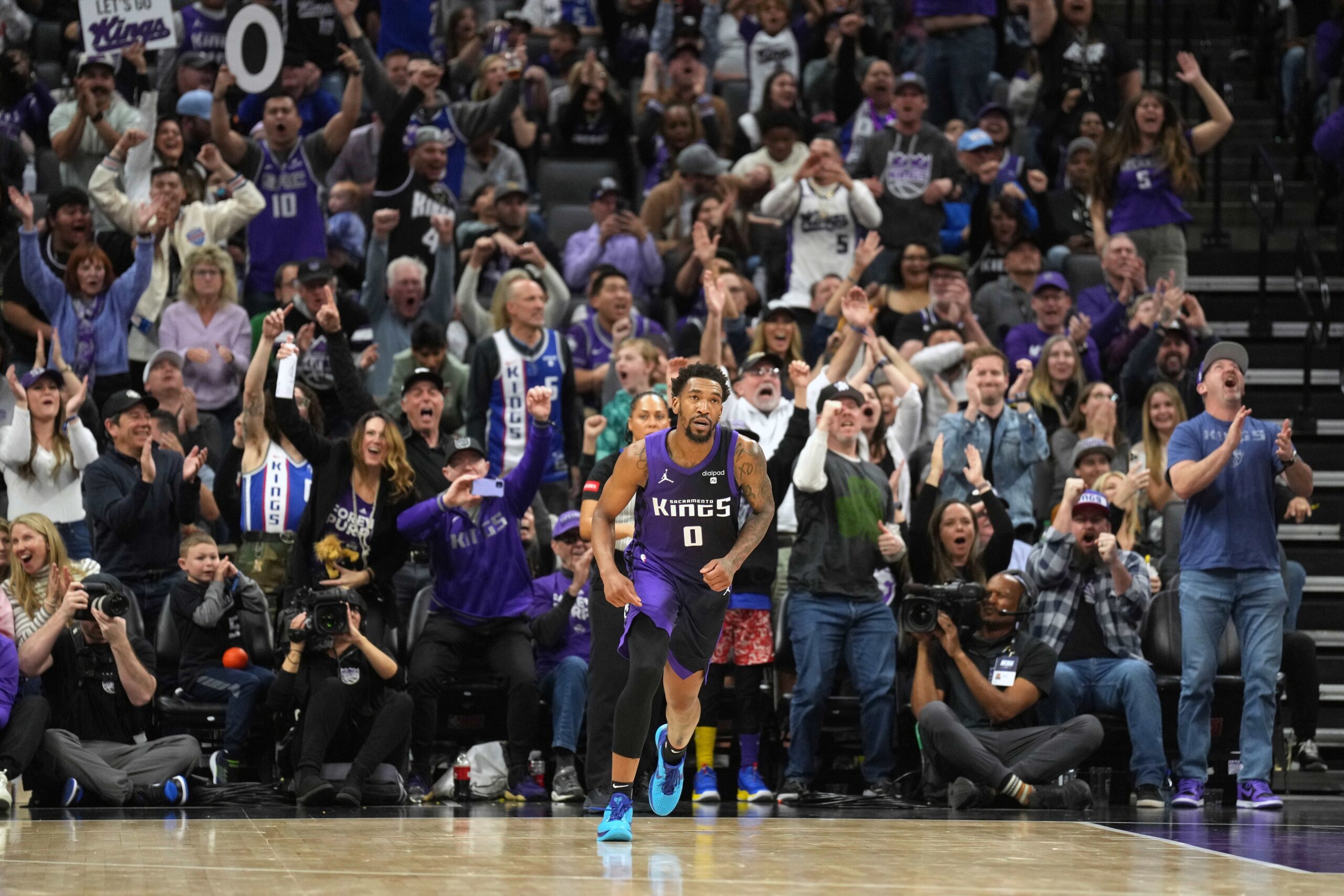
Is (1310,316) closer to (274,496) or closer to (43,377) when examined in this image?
(274,496)

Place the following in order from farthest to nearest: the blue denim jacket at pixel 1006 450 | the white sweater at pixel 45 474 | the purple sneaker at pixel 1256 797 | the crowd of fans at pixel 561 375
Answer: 1. the blue denim jacket at pixel 1006 450
2. the white sweater at pixel 45 474
3. the crowd of fans at pixel 561 375
4. the purple sneaker at pixel 1256 797

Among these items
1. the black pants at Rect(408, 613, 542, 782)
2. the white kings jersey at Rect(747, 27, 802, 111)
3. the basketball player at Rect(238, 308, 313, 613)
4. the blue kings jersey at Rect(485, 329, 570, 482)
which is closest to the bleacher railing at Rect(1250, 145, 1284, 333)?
the white kings jersey at Rect(747, 27, 802, 111)

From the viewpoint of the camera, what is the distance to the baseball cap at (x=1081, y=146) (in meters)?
14.9

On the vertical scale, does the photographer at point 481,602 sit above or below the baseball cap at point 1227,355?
below

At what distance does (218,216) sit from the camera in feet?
41.6

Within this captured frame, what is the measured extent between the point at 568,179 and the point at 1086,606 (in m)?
6.98

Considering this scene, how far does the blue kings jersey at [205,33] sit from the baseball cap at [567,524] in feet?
21.7

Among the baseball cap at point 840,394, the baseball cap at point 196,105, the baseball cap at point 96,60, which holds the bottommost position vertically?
the baseball cap at point 840,394

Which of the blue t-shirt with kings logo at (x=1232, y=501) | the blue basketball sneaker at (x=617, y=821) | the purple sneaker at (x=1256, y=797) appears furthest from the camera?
the blue t-shirt with kings logo at (x=1232, y=501)

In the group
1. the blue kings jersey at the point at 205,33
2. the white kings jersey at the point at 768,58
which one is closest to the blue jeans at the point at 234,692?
the blue kings jersey at the point at 205,33

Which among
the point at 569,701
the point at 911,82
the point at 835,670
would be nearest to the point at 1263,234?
the point at 911,82

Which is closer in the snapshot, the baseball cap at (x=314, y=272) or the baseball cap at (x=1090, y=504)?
the baseball cap at (x=1090, y=504)

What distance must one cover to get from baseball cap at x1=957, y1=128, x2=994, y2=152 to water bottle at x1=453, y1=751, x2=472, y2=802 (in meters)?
6.73

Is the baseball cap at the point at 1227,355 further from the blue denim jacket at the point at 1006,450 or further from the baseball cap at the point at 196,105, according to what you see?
the baseball cap at the point at 196,105
